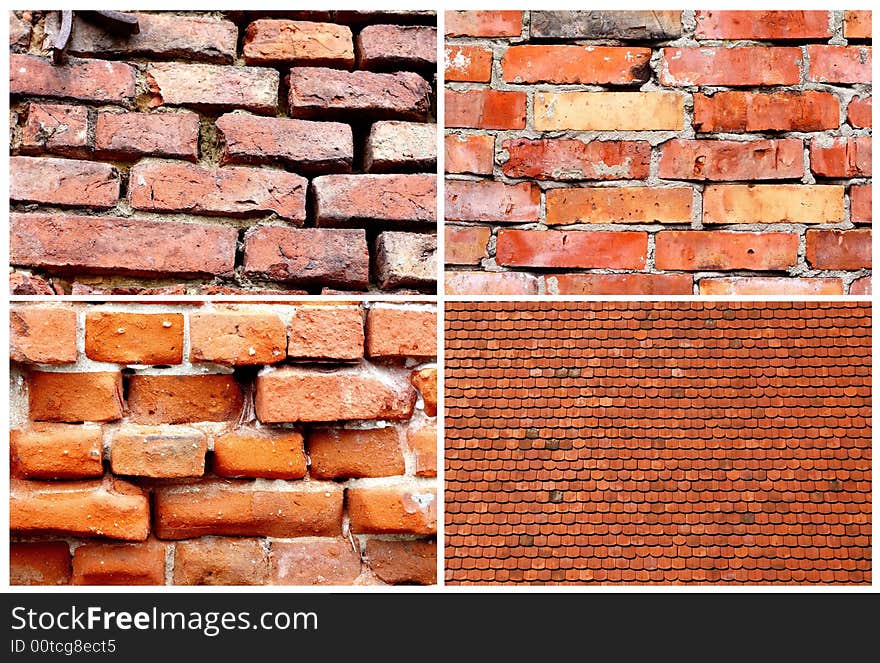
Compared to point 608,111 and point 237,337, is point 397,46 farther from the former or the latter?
point 237,337

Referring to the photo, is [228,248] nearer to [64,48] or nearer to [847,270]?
[64,48]

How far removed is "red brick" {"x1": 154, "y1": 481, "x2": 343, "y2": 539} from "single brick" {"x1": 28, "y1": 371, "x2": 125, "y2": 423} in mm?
138

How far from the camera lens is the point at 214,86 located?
945 millimetres

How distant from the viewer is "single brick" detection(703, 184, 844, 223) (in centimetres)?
96

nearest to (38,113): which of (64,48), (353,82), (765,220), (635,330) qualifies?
(64,48)

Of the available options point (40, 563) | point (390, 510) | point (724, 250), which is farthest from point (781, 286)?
point (40, 563)

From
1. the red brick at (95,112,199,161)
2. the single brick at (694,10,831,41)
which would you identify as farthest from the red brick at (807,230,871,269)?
the red brick at (95,112,199,161)

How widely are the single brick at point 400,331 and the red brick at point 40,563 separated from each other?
1.59 ft

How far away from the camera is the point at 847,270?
37.9 inches

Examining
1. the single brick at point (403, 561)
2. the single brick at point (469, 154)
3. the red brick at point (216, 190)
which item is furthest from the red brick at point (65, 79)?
the single brick at point (403, 561)

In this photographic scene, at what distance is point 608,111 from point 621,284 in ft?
0.76

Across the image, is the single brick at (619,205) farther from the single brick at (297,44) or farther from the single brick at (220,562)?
the single brick at (220,562)

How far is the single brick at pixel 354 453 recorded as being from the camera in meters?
0.96

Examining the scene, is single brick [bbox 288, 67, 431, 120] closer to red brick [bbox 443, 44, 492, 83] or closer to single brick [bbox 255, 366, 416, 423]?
red brick [bbox 443, 44, 492, 83]
